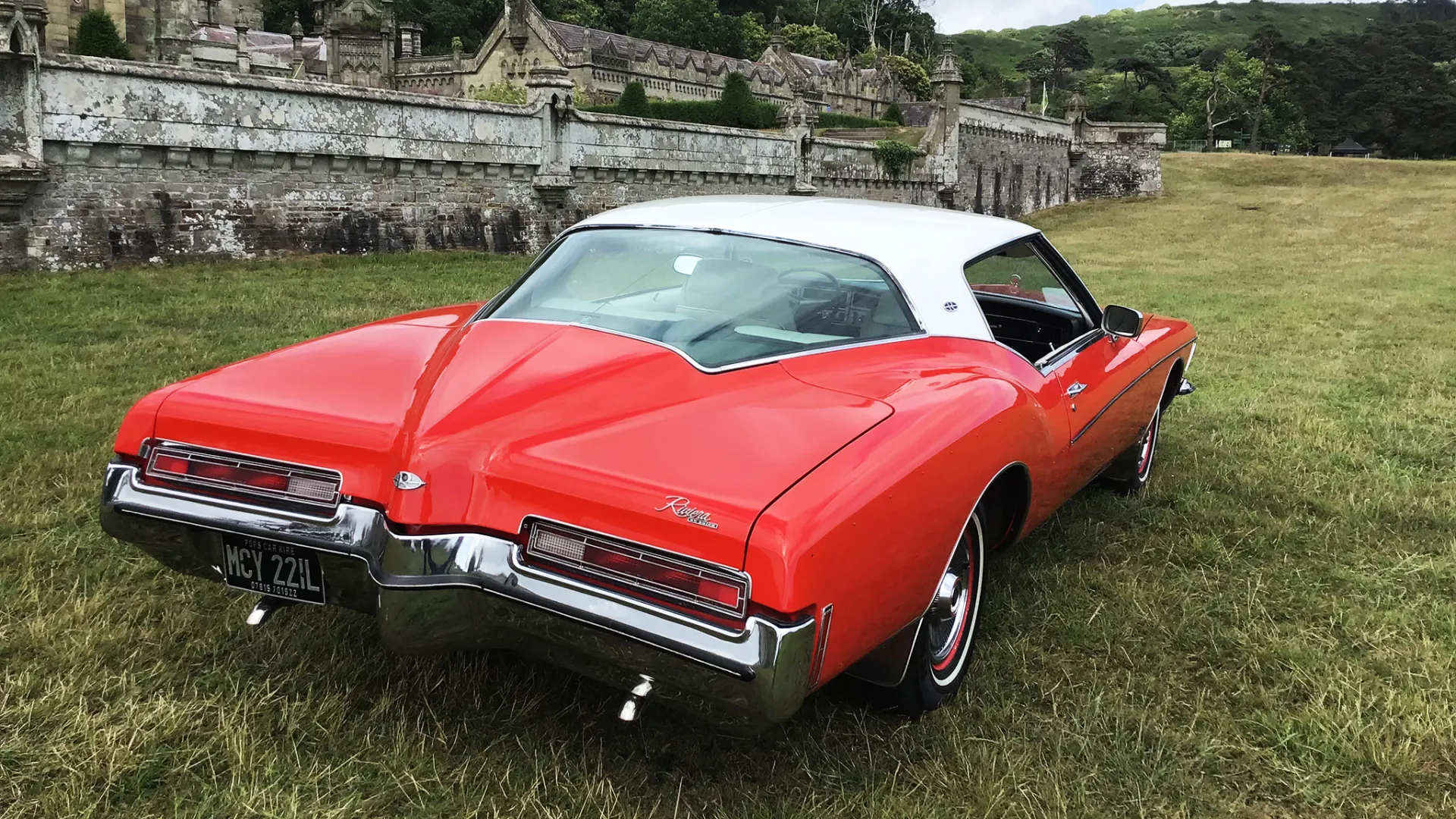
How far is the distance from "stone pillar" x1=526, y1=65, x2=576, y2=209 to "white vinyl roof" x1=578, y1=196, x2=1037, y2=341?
13.2 m

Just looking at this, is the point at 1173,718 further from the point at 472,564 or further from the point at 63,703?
the point at 63,703

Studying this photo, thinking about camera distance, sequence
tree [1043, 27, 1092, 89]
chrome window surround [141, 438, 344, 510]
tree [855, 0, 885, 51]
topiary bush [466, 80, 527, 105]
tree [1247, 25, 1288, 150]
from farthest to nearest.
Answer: tree [1043, 27, 1092, 89] < tree [855, 0, 885, 51] < tree [1247, 25, 1288, 150] < topiary bush [466, 80, 527, 105] < chrome window surround [141, 438, 344, 510]

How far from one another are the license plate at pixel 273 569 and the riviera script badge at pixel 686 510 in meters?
0.93

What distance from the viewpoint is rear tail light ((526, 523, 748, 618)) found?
1.85 metres

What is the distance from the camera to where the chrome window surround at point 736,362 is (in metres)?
2.56

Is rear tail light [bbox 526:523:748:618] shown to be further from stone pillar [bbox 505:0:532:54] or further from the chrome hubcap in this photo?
stone pillar [bbox 505:0:532:54]

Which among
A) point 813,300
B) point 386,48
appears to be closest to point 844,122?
point 386,48

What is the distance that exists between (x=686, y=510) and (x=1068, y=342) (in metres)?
2.52

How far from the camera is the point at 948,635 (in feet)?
9.15

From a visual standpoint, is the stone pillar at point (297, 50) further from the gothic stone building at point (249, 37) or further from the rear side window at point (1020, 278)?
the rear side window at point (1020, 278)

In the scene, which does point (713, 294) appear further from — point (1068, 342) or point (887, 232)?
point (1068, 342)

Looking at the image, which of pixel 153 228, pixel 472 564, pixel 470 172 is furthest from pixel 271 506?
pixel 470 172

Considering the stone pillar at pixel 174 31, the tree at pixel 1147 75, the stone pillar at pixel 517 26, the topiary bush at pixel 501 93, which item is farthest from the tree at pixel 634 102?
the tree at pixel 1147 75

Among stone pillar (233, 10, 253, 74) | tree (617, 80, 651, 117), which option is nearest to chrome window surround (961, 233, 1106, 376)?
tree (617, 80, 651, 117)
